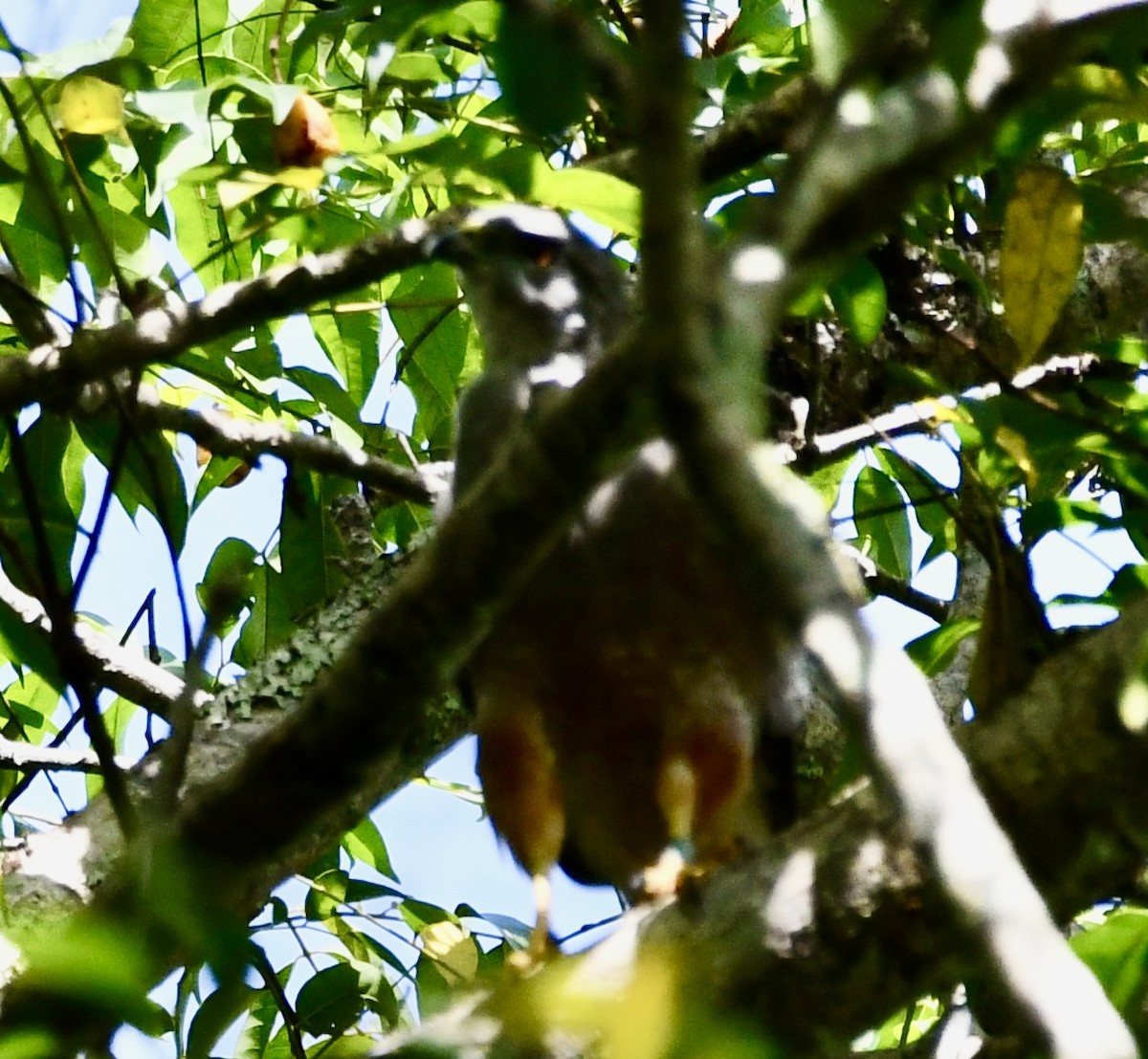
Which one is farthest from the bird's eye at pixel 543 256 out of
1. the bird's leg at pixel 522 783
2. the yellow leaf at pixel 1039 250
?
the yellow leaf at pixel 1039 250

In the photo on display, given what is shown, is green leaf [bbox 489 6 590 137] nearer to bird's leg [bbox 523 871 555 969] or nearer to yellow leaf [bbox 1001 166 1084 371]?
yellow leaf [bbox 1001 166 1084 371]

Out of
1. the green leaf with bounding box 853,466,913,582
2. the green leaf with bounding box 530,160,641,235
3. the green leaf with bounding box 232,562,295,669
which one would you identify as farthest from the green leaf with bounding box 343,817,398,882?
the green leaf with bounding box 530,160,641,235

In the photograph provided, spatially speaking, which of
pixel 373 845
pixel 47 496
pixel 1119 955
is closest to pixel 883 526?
pixel 373 845

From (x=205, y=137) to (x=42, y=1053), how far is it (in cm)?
188

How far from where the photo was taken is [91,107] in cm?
246

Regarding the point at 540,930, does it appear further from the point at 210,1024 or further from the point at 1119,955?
the point at 1119,955

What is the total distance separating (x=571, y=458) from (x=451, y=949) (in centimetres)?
185

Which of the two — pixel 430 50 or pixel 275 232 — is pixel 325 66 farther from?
pixel 275 232

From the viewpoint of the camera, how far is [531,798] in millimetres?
2928

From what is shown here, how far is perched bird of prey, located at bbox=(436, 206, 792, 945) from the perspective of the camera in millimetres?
2781

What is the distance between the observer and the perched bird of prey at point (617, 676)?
2781mm

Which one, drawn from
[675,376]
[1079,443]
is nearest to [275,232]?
[1079,443]

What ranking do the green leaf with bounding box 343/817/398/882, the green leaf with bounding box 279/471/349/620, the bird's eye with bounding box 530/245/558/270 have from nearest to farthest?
the bird's eye with bounding box 530/245/558/270
the green leaf with bounding box 279/471/349/620
the green leaf with bounding box 343/817/398/882

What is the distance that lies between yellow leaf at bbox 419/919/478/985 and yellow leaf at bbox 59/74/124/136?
172cm
